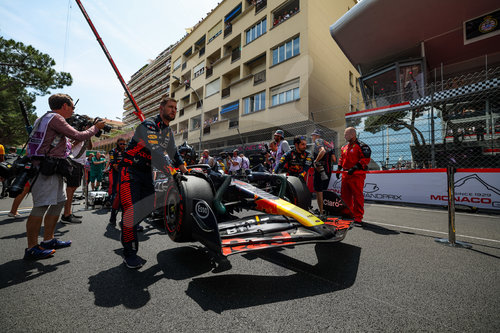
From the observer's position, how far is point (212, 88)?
23.6m

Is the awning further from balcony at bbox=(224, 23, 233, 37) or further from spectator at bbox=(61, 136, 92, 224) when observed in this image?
spectator at bbox=(61, 136, 92, 224)

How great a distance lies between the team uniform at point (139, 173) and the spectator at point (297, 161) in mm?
2319

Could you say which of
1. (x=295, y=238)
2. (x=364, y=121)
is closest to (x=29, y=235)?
(x=295, y=238)

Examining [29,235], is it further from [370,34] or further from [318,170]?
[370,34]

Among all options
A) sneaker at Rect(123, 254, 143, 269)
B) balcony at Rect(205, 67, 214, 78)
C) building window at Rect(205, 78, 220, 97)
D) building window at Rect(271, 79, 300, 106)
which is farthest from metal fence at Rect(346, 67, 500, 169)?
balcony at Rect(205, 67, 214, 78)

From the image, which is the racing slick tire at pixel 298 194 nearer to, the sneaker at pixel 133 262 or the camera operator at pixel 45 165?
the sneaker at pixel 133 262

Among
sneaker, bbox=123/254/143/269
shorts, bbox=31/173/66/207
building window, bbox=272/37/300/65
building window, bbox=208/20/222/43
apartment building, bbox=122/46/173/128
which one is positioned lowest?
sneaker, bbox=123/254/143/269

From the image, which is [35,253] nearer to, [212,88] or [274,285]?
[274,285]

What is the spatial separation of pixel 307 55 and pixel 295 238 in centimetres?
1517

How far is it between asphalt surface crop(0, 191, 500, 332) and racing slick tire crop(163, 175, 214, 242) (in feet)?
0.90

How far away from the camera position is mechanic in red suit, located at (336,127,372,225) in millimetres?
3863

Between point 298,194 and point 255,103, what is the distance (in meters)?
16.0

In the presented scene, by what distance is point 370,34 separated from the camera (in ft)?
37.7

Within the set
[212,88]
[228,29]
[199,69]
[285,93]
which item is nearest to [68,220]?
[285,93]
